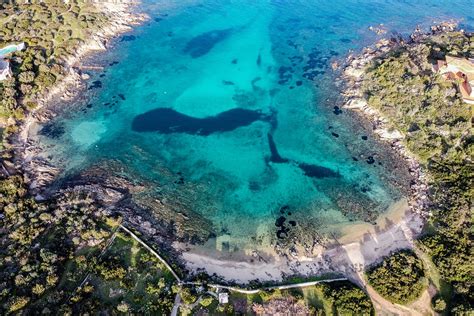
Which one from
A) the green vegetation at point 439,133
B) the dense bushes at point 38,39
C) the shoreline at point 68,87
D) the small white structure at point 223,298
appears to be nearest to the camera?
the small white structure at point 223,298

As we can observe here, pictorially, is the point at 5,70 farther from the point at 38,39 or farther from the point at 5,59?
the point at 38,39

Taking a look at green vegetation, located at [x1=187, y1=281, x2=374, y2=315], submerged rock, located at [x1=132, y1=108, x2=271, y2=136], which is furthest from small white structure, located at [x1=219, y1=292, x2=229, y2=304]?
submerged rock, located at [x1=132, y1=108, x2=271, y2=136]

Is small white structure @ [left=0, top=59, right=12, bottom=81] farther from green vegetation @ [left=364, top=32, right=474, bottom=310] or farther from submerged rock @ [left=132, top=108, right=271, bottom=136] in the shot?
green vegetation @ [left=364, top=32, right=474, bottom=310]

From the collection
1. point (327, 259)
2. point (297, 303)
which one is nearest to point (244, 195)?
point (327, 259)

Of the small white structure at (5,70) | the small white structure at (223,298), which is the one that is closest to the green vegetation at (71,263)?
the small white structure at (223,298)

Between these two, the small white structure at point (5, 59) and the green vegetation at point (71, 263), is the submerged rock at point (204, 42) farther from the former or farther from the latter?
the green vegetation at point (71, 263)

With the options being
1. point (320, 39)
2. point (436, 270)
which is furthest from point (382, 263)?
point (320, 39)
